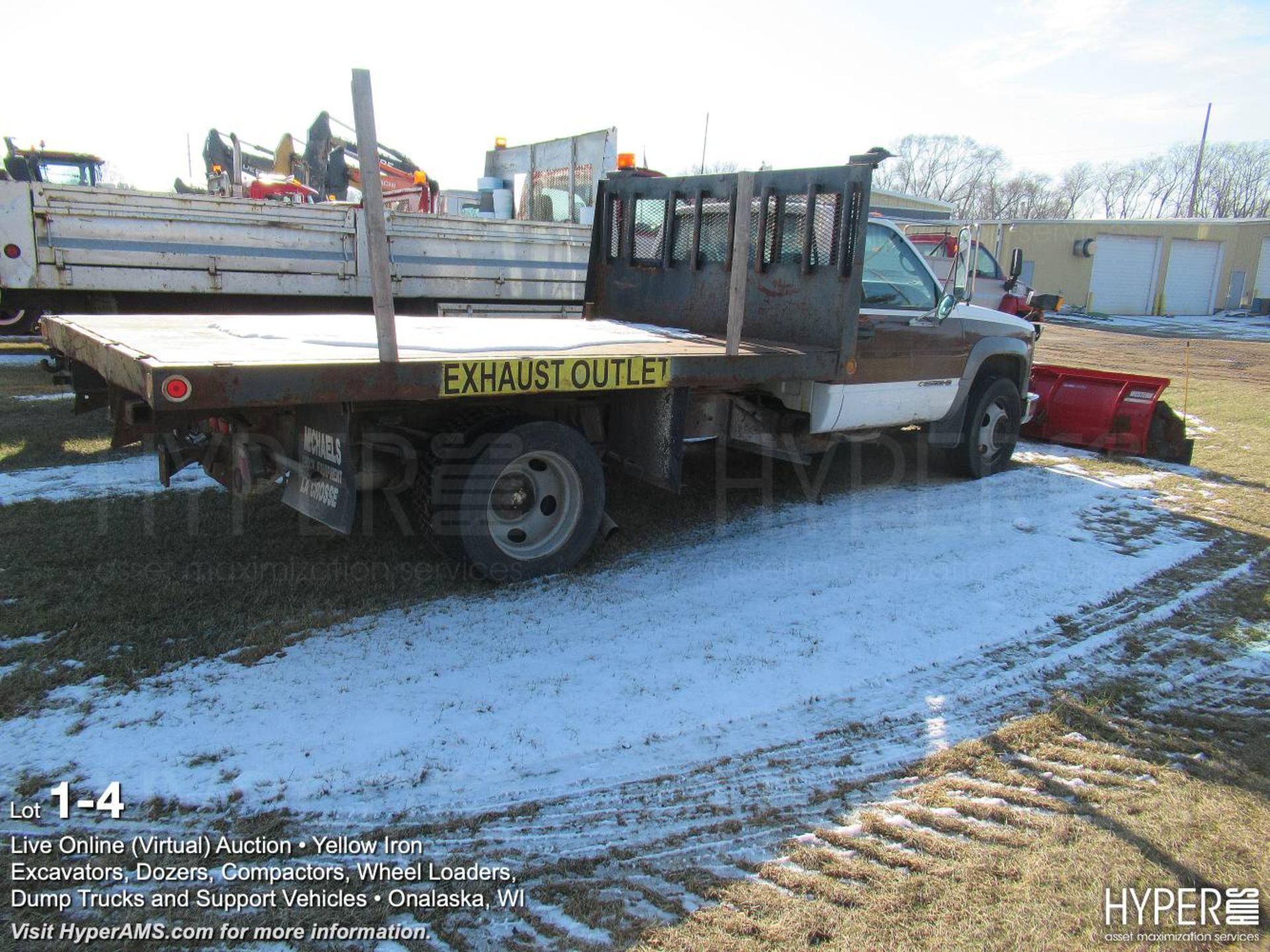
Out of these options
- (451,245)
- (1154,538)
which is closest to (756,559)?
(1154,538)

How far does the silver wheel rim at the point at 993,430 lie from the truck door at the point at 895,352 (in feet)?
2.21

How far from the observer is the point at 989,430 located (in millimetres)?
7484

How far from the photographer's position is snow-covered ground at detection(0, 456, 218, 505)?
6008 millimetres

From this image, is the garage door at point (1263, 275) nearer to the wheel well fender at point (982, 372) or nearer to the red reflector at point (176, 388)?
the wheel well fender at point (982, 372)

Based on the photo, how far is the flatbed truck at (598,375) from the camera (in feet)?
13.3

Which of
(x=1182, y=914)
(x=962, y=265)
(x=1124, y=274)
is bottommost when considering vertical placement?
(x=1182, y=914)

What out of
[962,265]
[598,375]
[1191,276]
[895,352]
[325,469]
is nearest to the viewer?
[325,469]

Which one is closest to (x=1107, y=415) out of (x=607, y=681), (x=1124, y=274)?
(x=607, y=681)

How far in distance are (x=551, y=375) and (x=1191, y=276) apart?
4350 centimetres

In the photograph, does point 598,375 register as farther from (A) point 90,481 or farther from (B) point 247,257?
(B) point 247,257

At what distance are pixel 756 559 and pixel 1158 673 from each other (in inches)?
83.0

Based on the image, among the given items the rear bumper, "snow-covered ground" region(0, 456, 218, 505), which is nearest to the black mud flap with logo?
"snow-covered ground" region(0, 456, 218, 505)

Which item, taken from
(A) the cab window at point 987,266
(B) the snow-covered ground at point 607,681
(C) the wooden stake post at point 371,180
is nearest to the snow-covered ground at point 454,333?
(C) the wooden stake post at point 371,180

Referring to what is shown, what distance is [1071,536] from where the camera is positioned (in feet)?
19.5
